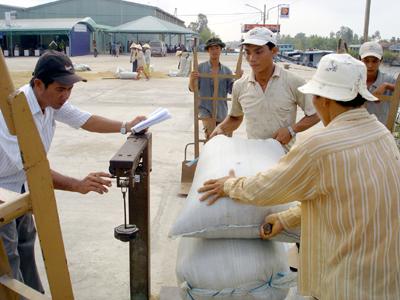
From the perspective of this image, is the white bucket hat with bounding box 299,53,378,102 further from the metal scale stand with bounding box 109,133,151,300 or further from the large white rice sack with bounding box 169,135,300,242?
the metal scale stand with bounding box 109,133,151,300

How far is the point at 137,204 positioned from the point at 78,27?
42.6 meters

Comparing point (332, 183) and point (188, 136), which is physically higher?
point (332, 183)

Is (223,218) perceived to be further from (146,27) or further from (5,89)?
(146,27)

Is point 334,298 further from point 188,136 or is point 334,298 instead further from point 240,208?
point 188,136

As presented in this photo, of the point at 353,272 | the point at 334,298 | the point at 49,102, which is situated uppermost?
the point at 49,102

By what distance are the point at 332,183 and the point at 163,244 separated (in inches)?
101

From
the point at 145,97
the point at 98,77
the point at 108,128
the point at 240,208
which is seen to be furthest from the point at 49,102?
the point at 98,77

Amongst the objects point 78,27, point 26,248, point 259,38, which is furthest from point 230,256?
point 78,27

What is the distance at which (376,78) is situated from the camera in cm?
428

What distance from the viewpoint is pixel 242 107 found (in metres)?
3.49

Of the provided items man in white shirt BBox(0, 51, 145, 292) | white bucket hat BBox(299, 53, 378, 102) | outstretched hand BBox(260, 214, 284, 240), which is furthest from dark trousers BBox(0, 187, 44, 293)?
white bucket hat BBox(299, 53, 378, 102)

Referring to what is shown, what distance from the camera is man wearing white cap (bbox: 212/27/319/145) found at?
3.21m

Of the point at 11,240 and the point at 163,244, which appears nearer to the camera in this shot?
the point at 11,240

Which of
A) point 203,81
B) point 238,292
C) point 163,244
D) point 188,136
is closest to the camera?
point 238,292
